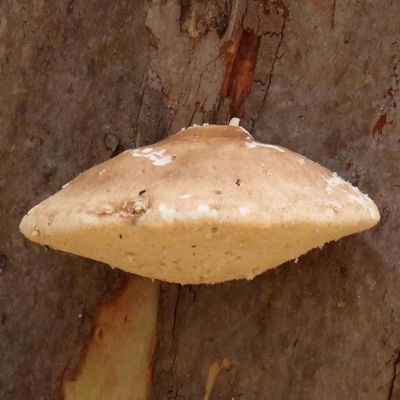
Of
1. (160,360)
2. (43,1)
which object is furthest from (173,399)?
(43,1)

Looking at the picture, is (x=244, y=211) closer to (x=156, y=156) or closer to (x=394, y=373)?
(x=156, y=156)

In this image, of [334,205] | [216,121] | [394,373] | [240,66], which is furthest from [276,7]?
[394,373]

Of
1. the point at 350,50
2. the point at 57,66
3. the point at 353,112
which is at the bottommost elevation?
the point at 57,66

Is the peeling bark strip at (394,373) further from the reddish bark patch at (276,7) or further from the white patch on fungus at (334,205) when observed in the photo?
the reddish bark patch at (276,7)

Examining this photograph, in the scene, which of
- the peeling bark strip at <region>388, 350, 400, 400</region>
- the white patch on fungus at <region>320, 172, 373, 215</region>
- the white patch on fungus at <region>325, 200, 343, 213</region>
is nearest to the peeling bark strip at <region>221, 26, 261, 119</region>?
the white patch on fungus at <region>320, 172, 373, 215</region>

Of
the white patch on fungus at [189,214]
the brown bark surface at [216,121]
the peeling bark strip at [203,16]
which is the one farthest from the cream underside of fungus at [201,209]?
the peeling bark strip at [203,16]

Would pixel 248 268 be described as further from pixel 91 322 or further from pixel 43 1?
pixel 43 1
